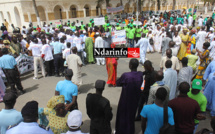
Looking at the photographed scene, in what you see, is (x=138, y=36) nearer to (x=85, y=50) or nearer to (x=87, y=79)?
(x=85, y=50)

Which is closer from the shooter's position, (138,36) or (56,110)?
(56,110)

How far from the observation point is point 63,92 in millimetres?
3664

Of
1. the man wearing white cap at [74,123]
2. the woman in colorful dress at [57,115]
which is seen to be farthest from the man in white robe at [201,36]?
the man wearing white cap at [74,123]

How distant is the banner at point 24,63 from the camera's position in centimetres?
780

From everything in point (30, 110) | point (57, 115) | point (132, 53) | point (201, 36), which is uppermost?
point (201, 36)

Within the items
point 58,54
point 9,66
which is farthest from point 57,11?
point 9,66

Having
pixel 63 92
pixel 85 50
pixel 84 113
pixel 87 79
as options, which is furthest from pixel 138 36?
pixel 63 92

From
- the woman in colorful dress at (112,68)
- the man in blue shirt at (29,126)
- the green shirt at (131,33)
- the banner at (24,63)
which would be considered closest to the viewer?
the man in blue shirt at (29,126)

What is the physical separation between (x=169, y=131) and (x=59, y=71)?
6.89 metres

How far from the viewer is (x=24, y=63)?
318 inches

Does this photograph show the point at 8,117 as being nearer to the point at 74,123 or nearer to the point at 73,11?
the point at 74,123

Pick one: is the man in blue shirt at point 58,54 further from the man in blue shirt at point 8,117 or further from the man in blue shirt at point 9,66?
the man in blue shirt at point 8,117

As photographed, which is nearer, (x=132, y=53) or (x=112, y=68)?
(x=132, y=53)

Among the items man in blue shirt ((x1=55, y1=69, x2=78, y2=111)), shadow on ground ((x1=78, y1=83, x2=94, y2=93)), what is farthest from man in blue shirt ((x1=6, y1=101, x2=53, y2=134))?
shadow on ground ((x1=78, y1=83, x2=94, y2=93))
